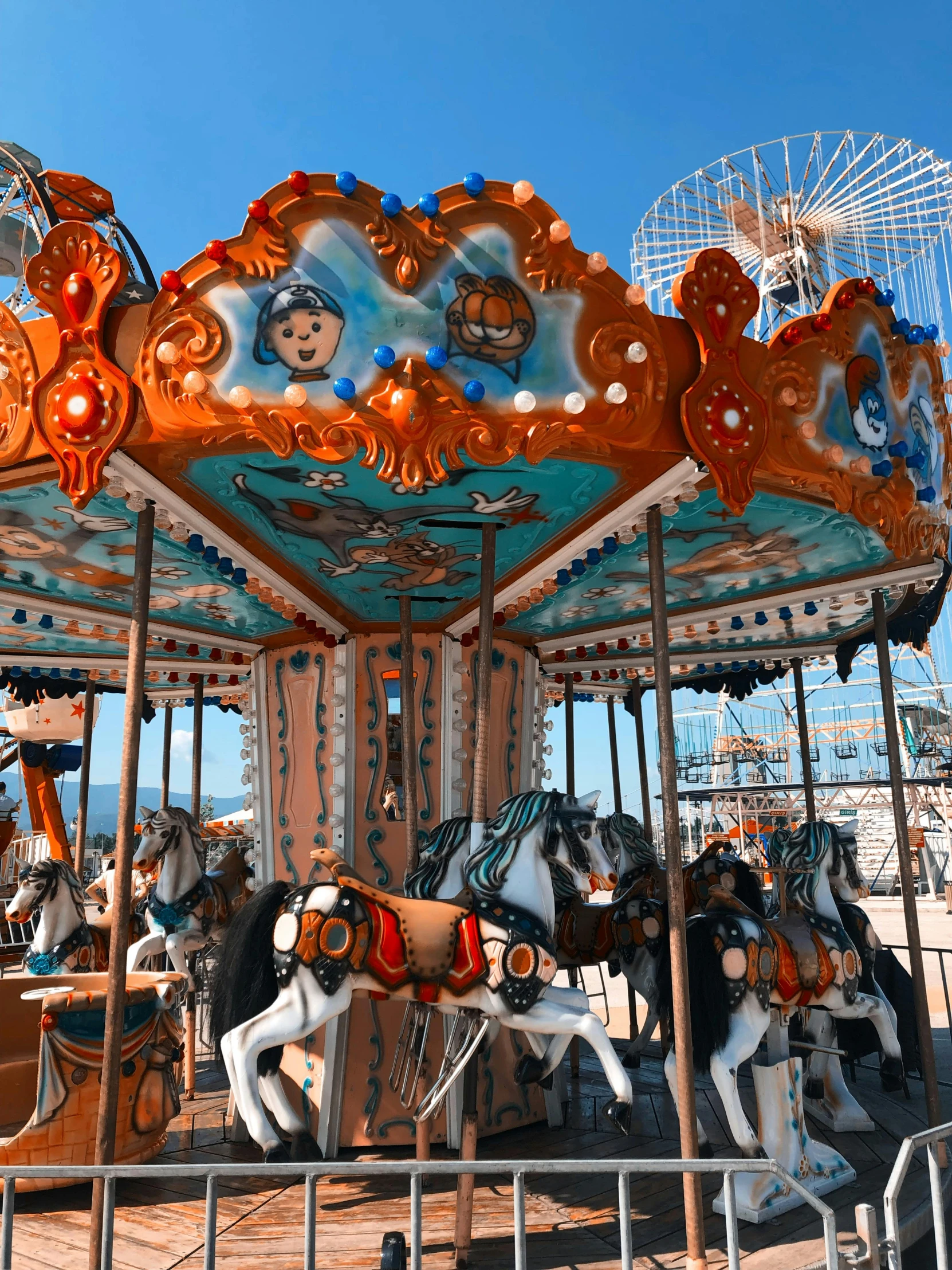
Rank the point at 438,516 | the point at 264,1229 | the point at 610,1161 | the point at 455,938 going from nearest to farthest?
the point at 610,1161 → the point at 455,938 → the point at 264,1229 → the point at 438,516

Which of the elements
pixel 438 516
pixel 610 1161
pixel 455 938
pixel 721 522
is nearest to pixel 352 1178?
pixel 455 938

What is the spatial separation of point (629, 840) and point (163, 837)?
320cm

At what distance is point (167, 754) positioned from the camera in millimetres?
8727

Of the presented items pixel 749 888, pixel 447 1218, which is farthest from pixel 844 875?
pixel 447 1218

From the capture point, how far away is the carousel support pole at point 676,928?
147 inches

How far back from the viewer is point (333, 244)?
12.1 feet

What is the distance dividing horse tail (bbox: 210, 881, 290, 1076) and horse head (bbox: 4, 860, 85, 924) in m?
2.17

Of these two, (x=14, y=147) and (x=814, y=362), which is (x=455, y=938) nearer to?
(x=814, y=362)

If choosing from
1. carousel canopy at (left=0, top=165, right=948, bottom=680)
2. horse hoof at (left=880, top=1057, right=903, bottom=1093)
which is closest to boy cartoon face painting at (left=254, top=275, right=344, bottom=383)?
carousel canopy at (left=0, top=165, right=948, bottom=680)

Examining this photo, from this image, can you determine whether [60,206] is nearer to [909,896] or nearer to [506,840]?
[506,840]

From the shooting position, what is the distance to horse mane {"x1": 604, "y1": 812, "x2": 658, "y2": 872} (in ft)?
21.5

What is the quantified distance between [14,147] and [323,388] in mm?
3683

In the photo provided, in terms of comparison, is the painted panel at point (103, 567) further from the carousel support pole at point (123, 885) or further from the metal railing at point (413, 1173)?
the metal railing at point (413, 1173)

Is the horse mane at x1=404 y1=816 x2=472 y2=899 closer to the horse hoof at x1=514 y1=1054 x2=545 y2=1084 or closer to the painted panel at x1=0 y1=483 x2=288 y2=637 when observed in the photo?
the horse hoof at x1=514 y1=1054 x2=545 y2=1084
